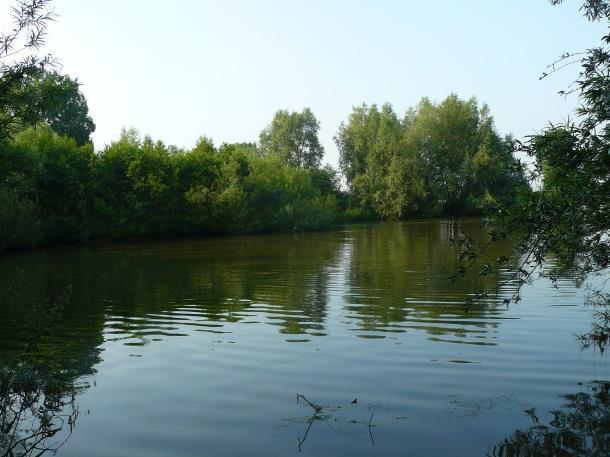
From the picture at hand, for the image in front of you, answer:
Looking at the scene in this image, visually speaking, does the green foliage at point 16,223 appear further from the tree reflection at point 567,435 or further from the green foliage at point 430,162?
the green foliage at point 430,162

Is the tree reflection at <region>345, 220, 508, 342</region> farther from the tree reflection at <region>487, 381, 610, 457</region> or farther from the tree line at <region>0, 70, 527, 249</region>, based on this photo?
the tree line at <region>0, 70, 527, 249</region>

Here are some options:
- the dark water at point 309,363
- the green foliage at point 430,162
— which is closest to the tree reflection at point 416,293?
the dark water at point 309,363

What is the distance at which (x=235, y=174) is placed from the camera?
212 feet

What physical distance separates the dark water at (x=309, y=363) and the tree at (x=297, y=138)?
8416 centimetres

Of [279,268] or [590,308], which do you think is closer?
[590,308]

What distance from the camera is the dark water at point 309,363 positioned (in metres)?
8.10

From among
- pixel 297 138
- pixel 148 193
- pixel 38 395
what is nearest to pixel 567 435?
pixel 38 395

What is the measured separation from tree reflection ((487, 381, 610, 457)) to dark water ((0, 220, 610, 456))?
0.53 ft

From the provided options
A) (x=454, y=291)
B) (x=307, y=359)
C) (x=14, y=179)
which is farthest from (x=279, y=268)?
(x=14, y=179)

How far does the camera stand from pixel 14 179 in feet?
34.6

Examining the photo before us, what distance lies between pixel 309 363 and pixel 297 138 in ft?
320

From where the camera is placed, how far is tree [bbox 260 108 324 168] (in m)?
107

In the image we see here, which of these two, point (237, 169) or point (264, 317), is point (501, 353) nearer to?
point (264, 317)

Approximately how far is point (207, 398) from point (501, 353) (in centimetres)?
581
